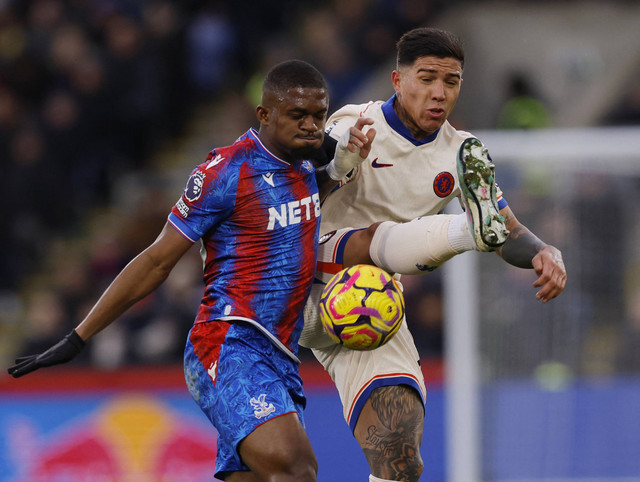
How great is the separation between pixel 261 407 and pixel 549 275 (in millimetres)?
1280

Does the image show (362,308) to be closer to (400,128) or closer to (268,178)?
(268,178)

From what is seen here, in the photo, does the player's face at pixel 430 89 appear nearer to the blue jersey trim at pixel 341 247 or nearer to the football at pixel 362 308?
the blue jersey trim at pixel 341 247

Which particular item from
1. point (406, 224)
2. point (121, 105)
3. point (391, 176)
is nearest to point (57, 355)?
point (406, 224)

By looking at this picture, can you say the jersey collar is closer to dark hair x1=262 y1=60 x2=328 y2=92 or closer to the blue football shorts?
dark hair x1=262 y1=60 x2=328 y2=92

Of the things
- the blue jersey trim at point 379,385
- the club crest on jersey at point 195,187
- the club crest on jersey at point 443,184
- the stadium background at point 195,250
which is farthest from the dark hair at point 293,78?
the stadium background at point 195,250

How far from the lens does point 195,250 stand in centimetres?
1000

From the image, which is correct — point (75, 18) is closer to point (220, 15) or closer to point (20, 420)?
point (220, 15)

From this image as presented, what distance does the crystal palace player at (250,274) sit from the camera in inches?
168

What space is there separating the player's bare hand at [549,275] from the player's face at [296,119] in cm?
103

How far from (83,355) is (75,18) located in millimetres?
3651

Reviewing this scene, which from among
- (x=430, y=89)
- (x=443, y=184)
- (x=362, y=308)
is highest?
(x=430, y=89)

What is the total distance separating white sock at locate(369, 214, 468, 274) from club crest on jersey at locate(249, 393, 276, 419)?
0.86m

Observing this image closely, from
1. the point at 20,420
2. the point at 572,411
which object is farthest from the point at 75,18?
the point at 572,411

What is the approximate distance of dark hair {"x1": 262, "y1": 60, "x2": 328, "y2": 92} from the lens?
4.32 m
